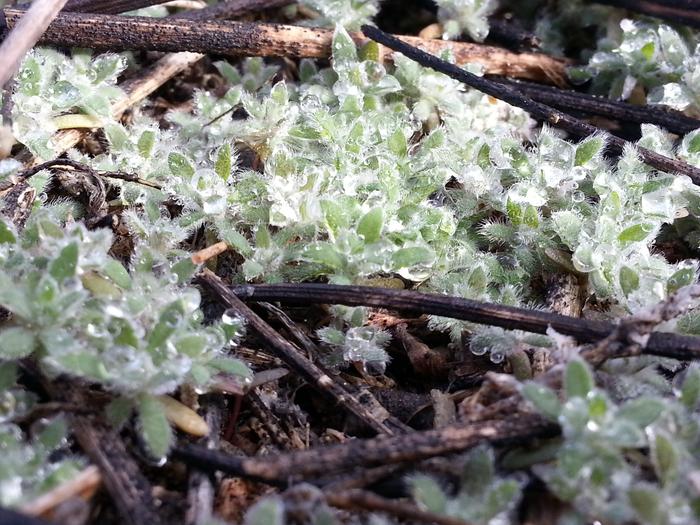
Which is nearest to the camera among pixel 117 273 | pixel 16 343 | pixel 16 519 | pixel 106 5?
pixel 16 519

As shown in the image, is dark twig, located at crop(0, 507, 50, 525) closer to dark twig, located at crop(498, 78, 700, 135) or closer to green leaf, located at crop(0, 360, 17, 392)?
green leaf, located at crop(0, 360, 17, 392)

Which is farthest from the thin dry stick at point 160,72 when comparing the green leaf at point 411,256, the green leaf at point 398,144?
the green leaf at point 411,256

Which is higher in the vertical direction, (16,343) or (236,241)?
(16,343)

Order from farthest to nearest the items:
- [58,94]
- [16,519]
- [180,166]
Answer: [58,94] → [180,166] → [16,519]

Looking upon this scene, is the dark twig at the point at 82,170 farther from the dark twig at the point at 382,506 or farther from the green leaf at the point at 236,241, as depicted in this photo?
the dark twig at the point at 382,506

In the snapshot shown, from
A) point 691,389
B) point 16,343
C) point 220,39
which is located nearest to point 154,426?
point 16,343

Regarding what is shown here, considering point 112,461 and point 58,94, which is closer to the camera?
point 112,461

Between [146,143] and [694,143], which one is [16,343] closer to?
[146,143]

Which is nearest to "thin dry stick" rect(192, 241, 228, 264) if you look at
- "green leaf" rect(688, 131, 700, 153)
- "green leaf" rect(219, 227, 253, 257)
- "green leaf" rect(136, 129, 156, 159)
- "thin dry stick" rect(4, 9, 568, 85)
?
"green leaf" rect(219, 227, 253, 257)

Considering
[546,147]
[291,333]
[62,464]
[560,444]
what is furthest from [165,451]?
[546,147]
